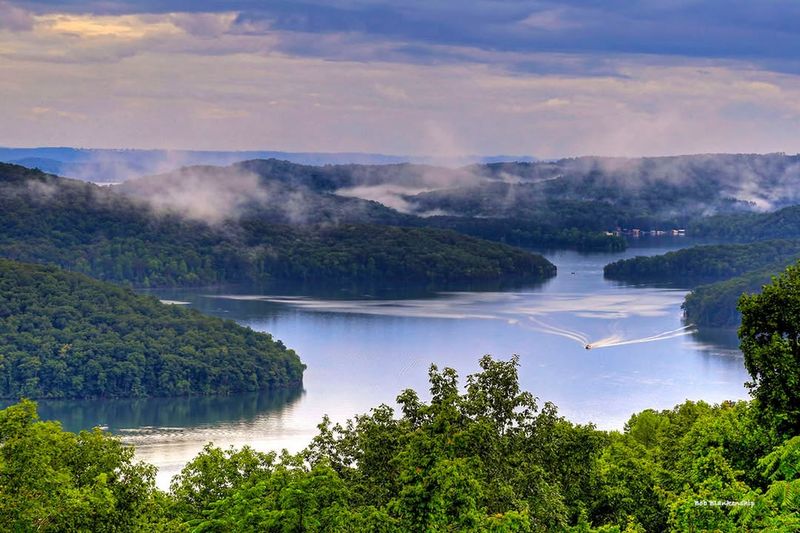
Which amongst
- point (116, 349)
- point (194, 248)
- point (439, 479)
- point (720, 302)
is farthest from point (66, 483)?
point (194, 248)

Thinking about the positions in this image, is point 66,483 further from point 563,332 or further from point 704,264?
point 704,264

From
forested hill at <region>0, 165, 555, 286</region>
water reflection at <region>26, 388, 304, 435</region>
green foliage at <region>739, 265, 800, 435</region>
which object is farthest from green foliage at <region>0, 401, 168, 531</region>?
forested hill at <region>0, 165, 555, 286</region>

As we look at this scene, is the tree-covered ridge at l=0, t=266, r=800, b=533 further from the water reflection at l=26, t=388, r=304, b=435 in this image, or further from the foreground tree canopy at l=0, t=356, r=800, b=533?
the water reflection at l=26, t=388, r=304, b=435

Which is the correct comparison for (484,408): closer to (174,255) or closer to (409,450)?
(409,450)

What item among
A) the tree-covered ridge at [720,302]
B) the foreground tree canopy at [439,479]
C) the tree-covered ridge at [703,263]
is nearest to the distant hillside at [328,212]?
the tree-covered ridge at [703,263]

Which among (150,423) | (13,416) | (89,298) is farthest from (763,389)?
(89,298)

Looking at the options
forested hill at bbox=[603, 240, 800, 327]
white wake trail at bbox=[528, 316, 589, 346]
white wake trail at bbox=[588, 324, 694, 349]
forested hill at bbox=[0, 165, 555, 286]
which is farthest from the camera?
forested hill at bbox=[0, 165, 555, 286]
